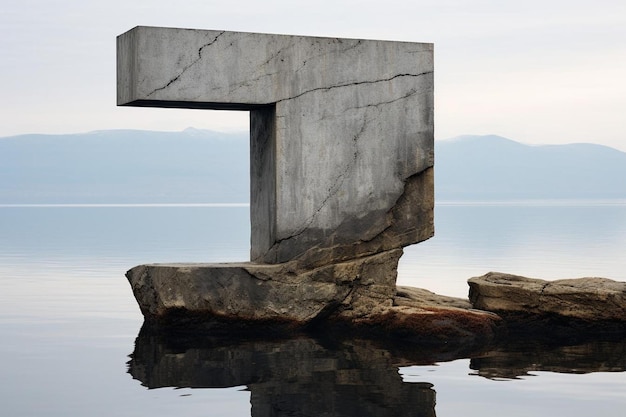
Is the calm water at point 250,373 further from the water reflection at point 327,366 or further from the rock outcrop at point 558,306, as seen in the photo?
the rock outcrop at point 558,306

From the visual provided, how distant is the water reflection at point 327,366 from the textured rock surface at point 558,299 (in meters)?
0.66

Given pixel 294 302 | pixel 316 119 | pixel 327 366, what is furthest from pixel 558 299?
pixel 327 366

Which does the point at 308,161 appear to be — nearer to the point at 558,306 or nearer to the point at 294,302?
the point at 294,302

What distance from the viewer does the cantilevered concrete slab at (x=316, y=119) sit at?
10492mm

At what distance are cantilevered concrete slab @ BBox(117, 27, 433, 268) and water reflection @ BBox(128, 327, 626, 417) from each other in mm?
1203

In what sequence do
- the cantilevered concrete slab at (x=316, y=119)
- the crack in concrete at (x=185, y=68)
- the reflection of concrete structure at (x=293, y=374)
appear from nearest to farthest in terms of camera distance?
the reflection of concrete structure at (x=293, y=374) < the crack in concrete at (x=185, y=68) < the cantilevered concrete slab at (x=316, y=119)

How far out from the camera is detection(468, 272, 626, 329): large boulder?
10.9 meters

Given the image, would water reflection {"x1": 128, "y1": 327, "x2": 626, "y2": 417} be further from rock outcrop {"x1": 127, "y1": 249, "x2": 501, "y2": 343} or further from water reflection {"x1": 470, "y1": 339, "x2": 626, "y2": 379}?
rock outcrop {"x1": 127, "y1": 249, "x2": 501, "y2": 343}

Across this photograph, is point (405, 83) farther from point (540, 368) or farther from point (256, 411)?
point (256, 411)

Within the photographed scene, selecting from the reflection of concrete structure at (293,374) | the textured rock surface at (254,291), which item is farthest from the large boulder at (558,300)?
the reflection of concrete structure at (293,374)

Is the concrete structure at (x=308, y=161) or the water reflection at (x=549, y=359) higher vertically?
the concrete structure at (x=308, y=161)

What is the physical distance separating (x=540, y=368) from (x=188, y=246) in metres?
15.2

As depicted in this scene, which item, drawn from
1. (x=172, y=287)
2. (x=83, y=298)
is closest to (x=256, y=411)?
(x=172, y=287)

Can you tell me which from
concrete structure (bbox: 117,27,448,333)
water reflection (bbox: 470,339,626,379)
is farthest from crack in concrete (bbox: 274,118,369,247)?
water reflection (bbox: 470,339,626,379)
